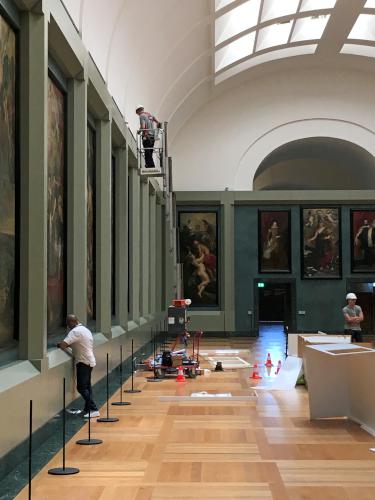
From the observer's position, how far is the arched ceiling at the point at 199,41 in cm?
1836

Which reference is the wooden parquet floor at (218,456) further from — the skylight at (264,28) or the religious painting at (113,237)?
the skylight at (264,28)

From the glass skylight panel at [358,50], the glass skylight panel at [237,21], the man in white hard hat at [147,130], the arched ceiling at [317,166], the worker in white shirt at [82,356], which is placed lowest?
the worker in white shirt at [82,356]

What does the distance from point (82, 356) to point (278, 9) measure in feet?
67.6

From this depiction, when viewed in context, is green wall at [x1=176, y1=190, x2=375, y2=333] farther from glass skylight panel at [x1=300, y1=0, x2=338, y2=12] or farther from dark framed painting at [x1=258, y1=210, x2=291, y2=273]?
glass skylight panel at [x1=300, y1=0, x2=338, y2=12]

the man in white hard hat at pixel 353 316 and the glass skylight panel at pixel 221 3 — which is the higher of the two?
the glass skylight panel at pixel 221 3

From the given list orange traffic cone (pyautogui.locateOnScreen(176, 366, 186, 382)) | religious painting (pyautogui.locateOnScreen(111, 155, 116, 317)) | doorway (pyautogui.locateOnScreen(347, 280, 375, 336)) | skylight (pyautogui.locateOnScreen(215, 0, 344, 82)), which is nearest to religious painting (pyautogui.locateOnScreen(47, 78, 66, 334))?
orange traffic cone (pyautogui.locateOnScreen(176, 366, 186, 382))

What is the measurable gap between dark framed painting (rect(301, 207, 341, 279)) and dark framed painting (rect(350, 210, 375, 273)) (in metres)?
0.68

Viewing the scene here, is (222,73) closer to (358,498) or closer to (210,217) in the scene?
(210,217)

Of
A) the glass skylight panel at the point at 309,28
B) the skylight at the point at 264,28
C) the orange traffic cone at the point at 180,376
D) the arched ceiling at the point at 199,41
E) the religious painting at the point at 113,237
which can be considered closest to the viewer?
the orange traffic cone at the point at 180,376

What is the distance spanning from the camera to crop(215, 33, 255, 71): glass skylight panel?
31.5m

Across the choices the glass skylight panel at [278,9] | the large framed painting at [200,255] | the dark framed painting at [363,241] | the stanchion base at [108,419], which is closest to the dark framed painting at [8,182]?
the stanchion base at [108,419]

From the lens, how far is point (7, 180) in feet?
31.1

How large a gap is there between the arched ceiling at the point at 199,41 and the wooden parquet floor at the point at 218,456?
765 centimetres

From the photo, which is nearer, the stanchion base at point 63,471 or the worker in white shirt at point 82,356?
the stanchion base at point 63,471
